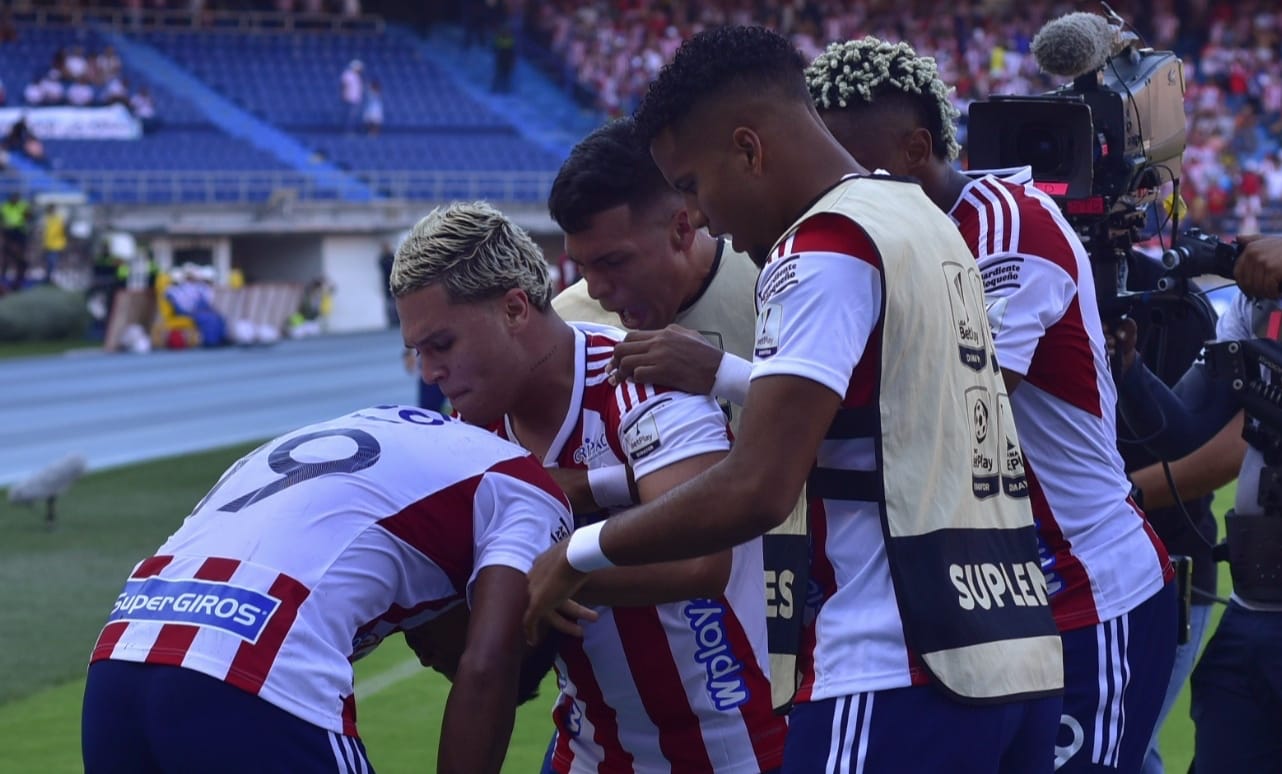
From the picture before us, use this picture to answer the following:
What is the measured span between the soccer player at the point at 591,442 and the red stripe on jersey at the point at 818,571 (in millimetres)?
379

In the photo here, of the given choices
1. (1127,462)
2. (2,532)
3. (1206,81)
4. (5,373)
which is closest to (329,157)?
(5,373)

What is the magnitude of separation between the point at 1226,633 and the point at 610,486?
1.76 metres

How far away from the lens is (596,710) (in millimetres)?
3289

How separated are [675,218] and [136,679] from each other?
1603 mm

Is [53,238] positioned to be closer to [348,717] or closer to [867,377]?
[348,717]

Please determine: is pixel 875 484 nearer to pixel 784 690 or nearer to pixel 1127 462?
pixel 784 690

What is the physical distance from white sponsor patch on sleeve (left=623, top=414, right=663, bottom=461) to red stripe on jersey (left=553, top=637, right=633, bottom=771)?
435 millimetres

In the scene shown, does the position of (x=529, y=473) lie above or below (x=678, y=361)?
below

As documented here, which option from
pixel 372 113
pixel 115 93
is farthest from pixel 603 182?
pixel 372 113

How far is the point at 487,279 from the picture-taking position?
3.04m

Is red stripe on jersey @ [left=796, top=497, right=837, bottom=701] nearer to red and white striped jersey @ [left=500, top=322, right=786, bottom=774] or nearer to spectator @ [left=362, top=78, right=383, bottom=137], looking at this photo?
red and white striped jersey @ [left=500, top=322, right=786, bottom=774]

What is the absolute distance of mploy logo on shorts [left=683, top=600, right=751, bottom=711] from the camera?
3193 mm

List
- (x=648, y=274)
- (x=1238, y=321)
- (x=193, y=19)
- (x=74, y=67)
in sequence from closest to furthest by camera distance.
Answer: (x=648, y=274)
(x=1238, y=321)
(x=74, y=67)
(x=193, y=19)

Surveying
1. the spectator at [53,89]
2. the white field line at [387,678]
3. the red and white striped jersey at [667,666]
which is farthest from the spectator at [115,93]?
the red and white striped jersey at [667,666]
